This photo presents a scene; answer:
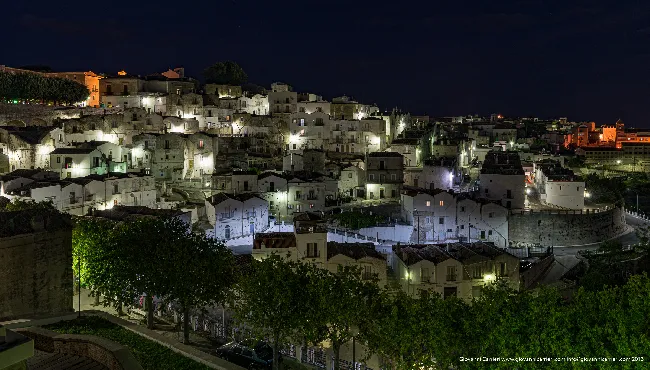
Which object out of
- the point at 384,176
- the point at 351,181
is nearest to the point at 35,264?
the point at 351,181

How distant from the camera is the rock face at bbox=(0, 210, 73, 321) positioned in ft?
53.8

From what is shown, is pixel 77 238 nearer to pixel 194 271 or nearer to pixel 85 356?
pixel 194 271

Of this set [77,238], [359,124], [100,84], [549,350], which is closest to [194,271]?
[77,238]

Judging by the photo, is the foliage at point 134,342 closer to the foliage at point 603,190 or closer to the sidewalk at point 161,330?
the sidewalk at point 161,330

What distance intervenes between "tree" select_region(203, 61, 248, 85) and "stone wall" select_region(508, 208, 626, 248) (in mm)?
38827

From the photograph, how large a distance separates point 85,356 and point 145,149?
33.9 metres

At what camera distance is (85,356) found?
11742 mm

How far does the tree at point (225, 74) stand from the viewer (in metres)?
68.8

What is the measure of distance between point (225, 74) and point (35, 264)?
54239 mm

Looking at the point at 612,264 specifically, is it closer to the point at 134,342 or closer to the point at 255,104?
the point at 134,342

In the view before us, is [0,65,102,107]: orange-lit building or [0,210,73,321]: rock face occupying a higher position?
[0,65,102,107]: orange-lit building

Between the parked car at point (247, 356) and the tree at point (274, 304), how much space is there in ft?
1.53

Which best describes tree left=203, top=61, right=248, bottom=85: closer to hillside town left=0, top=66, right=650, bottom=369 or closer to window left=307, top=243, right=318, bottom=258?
hillside town left=0, top=66, right=650, bottom=369

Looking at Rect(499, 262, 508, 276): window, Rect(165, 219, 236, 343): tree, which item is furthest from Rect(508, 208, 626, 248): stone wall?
Rect(165, 219, 236, 343): tree
